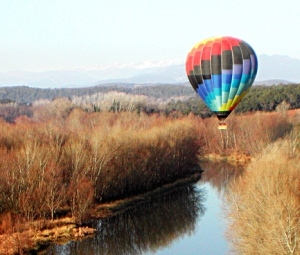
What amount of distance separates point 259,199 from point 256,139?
89.9 feet

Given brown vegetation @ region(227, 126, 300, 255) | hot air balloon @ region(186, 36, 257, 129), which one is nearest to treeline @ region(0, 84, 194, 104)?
hot air balloon @ region(186, 36, 257, 129)

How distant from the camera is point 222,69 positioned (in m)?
22.8

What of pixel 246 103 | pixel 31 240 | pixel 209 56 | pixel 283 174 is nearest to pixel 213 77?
pixel 209 56

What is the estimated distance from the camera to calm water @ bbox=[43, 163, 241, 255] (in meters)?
20.7

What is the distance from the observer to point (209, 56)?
22703mm

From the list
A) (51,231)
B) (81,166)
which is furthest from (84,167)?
(51,231)

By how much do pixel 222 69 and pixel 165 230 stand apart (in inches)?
324

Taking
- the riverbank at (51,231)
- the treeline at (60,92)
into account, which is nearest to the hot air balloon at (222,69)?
the riverbank at (51,231)

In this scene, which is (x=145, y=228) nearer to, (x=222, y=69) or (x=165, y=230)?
(x=165, y=230)

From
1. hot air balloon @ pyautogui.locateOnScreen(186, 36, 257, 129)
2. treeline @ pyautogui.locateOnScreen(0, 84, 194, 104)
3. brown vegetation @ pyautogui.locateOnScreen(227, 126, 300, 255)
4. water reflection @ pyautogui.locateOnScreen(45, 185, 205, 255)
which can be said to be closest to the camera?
brown vegetation @ pyautogui.locateOnScreen(227, 126, 300, 255)

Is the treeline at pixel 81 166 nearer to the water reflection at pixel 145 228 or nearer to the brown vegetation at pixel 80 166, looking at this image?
the brown vegetation at pixel 80 166

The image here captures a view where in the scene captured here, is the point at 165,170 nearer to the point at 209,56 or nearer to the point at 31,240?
the point at 209,56

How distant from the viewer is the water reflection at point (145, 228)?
67.7ft

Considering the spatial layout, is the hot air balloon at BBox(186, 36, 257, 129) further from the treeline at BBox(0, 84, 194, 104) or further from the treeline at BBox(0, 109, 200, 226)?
the treeline at BBox(0, 84, 194, 104)
